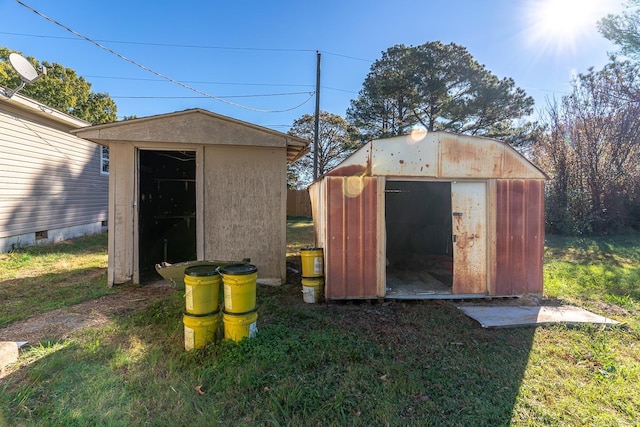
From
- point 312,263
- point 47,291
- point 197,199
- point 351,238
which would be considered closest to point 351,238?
point 351,238

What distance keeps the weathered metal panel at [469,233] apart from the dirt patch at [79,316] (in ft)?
14.8

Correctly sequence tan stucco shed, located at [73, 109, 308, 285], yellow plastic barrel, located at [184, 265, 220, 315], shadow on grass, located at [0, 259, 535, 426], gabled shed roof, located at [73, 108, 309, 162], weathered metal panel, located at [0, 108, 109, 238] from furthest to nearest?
weathered metal panel, located at [0, 108, 109, 238]
tan stucco shed, located at [73, 109, 308, 285]
gabled shed roof, located at [73, 108, 309, 162]
yellow plastic barrel, located at [184, 265, 220, 315]
shadow on grass, located at [0, 259, 535, 426]

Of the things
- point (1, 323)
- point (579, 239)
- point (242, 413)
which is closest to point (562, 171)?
point (579, 239)

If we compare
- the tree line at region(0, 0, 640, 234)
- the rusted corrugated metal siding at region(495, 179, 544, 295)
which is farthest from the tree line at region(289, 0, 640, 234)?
the rusted corrugated metal siding at region(495, 179, 544, 295)

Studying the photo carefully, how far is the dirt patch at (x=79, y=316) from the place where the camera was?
10.8 feet

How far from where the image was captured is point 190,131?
4957mm

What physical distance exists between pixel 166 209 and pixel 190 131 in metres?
3.04

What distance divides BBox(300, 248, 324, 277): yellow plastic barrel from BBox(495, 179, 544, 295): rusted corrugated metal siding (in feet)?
8.61

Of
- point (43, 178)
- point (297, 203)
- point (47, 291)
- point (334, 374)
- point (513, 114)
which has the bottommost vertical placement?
point (334, 374)

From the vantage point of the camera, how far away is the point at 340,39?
37.1 feet

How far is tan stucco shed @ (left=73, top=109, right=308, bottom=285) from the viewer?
4934mm

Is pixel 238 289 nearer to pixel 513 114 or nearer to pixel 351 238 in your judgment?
pixel 351 238

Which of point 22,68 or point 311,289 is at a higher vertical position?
point 22,68

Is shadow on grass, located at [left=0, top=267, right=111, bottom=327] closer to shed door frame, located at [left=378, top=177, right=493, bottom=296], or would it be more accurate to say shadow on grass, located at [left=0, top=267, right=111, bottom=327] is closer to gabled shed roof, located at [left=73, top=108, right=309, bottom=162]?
gabled shed roof, located at [left=73, top=108, right=309, bottom=162]
